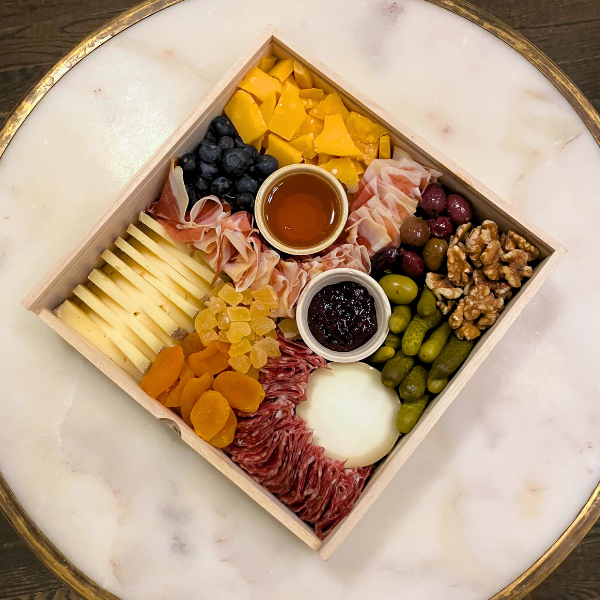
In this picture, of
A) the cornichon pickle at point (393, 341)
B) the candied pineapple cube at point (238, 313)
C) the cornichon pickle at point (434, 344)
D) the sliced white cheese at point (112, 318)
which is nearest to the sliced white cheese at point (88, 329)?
the sliced white cheese at point (112, 318)

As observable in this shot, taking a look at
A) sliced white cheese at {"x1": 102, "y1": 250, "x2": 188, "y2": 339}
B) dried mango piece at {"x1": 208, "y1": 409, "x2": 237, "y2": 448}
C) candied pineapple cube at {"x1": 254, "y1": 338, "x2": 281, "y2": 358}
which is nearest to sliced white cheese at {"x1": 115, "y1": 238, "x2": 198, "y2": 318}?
sliced white cheese at {"x1": 102, "y1": 250, "x2": 188, "y2": 339}

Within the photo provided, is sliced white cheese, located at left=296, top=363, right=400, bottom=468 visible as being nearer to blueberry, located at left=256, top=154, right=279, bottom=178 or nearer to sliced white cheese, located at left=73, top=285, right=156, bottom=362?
sliced white cheese, located at left=73, top=285, right=156, bottom=362

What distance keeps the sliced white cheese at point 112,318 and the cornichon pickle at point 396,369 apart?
2.39ft

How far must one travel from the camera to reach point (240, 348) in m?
1.66

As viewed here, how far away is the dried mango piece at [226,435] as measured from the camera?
1.63 m

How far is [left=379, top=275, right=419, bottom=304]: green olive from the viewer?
5.58 feet

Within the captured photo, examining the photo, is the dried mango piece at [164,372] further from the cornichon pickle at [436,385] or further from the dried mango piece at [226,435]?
the cornichon pickle at [436,385]

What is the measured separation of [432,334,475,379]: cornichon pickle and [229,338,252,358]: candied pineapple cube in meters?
0.57

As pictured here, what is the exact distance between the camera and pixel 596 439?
1806 mm

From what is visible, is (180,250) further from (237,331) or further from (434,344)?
(434,344)

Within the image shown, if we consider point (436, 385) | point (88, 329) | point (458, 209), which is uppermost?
point (458, 209)

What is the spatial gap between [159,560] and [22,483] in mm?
513

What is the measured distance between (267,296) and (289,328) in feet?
0.47

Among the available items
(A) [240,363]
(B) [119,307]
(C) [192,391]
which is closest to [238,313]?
(A) [240,363]
